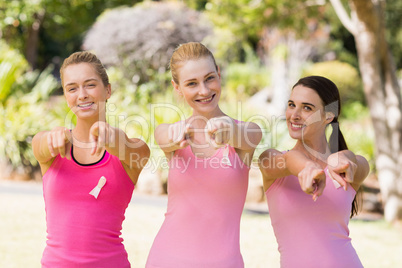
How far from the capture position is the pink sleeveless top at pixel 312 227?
2396 millimetres

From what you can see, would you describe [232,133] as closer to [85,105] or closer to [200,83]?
[200,83]

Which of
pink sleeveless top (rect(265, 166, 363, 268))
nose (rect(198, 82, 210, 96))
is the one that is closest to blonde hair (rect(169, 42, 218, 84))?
nose (rect(198, 82, 210, 96))

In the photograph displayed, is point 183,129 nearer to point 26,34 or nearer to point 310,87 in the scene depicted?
point 310,87

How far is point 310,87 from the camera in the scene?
2.50 m

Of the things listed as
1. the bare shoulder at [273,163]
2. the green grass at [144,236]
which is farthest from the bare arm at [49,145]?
the green grass at [144,236]

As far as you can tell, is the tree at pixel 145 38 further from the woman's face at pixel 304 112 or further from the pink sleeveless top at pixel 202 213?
the pink sleeveless top at pixel 202 213

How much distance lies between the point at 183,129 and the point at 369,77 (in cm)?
582

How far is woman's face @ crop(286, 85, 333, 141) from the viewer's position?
2488mm

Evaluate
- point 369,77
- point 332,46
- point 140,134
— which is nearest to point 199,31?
point 140,134

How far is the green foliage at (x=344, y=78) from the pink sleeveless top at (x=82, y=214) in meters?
16.2

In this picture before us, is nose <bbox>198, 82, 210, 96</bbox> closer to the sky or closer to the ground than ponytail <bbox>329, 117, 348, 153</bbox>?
closer to the sky

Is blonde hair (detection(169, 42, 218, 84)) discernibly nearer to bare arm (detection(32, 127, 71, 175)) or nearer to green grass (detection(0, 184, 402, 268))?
bare arm (detection(32, 127, 71, 175))

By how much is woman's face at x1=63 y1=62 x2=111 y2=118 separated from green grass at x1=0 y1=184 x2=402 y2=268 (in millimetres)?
3021

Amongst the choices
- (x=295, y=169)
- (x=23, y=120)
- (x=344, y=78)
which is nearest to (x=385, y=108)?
(x=295, y=169)
